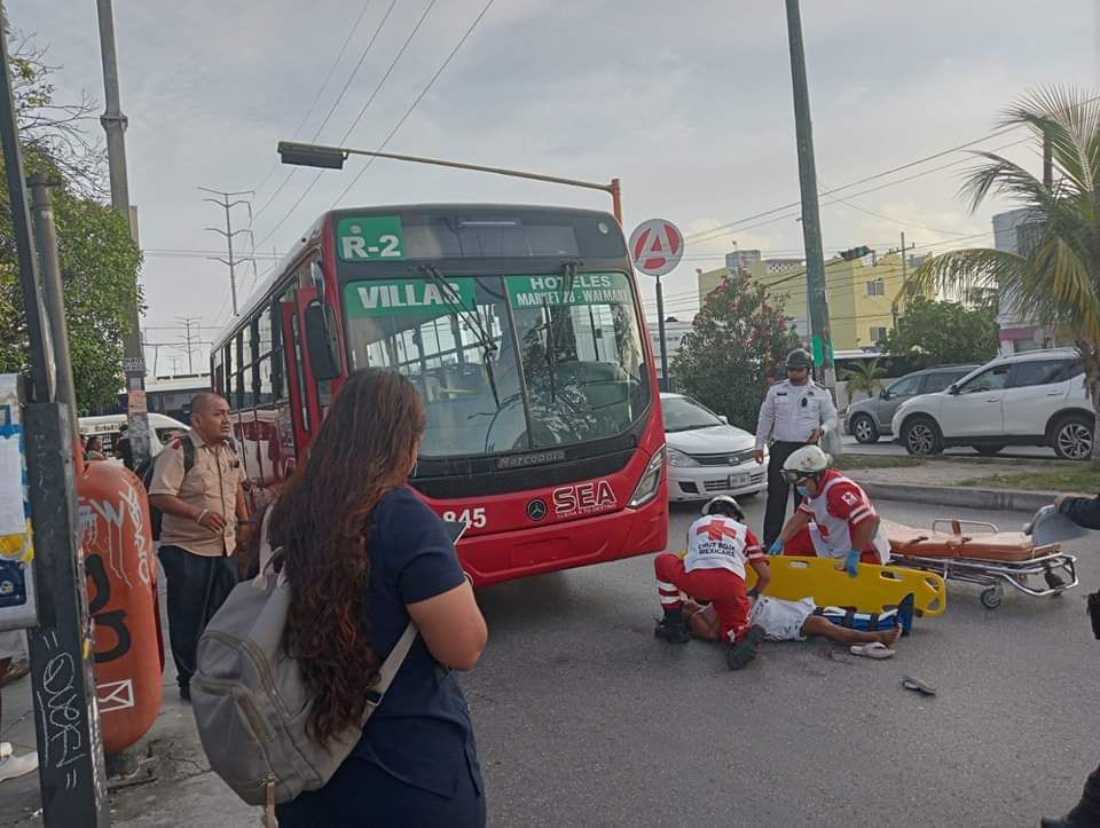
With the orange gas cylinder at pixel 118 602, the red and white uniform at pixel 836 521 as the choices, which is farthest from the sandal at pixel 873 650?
the orange gas cylinder at pixel 118 602

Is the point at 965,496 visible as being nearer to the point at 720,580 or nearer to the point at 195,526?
the point at 720,580

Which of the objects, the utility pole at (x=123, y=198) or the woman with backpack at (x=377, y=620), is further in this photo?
the utility pole at (x=123, y=198)

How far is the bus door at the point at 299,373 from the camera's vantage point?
23.0ft

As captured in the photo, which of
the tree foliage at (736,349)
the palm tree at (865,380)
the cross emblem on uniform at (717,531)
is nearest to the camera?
the cross emblem on uniform at (717,531)

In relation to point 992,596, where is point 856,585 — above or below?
above

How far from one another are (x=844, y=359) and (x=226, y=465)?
3083 centimetres

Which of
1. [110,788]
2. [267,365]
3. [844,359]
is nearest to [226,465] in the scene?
[110,788]

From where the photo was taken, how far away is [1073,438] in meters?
13.7

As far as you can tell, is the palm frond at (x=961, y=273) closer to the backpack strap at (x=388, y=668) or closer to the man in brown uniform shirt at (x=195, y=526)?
the man in brown uniform shirt at (x=195, y=526)

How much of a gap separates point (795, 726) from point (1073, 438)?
37.3ft

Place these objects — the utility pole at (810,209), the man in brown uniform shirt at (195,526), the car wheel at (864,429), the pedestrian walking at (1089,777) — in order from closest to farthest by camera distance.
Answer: the pedestrian walking at (1089,777) → the man in brown uniform shirt at (195,526) → the utility pole at (810,209) → the car wheel at (864,429)

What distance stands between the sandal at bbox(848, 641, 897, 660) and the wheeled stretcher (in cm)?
109

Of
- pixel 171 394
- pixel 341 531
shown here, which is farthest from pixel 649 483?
pixel 171 394

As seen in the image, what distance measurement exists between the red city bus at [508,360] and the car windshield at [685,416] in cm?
524
